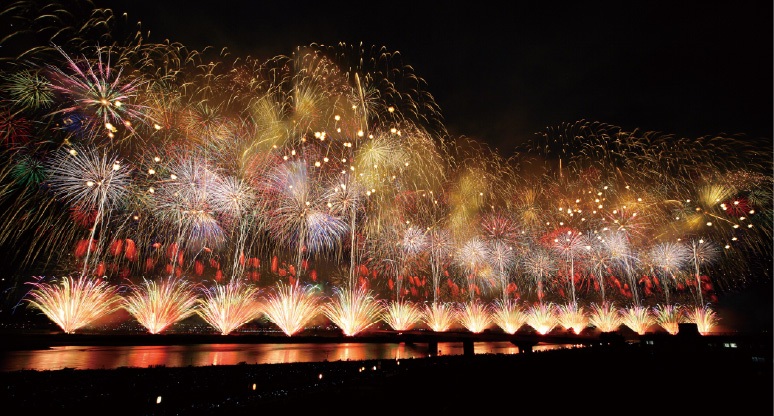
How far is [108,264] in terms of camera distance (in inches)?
1624

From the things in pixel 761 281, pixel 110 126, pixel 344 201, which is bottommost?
pixel 761 281

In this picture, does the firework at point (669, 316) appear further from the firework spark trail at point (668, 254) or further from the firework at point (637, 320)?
the firework spark trail at point (668, 254)

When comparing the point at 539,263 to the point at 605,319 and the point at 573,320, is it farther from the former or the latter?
the point at 605,319

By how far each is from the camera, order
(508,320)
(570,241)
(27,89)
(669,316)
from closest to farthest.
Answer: (27,89) → (570,241) → (508,320) → (669,316)

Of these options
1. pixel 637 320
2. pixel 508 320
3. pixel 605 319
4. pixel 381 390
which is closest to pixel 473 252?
pixel 508 320

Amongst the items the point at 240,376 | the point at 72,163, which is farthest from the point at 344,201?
the point at 240,376

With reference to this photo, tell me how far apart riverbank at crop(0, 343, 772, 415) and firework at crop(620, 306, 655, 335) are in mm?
42100

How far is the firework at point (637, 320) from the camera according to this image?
44.0 m

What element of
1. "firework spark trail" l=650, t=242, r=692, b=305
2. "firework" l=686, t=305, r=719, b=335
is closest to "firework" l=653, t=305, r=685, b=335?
"firework" l=686, t=305, r=719, b=335

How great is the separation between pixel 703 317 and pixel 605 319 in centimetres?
1231

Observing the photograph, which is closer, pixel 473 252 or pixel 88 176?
pixel 88 176

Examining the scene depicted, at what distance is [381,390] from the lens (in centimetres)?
452

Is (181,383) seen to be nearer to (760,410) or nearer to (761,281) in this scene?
(760,410)

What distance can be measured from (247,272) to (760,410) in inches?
2407
